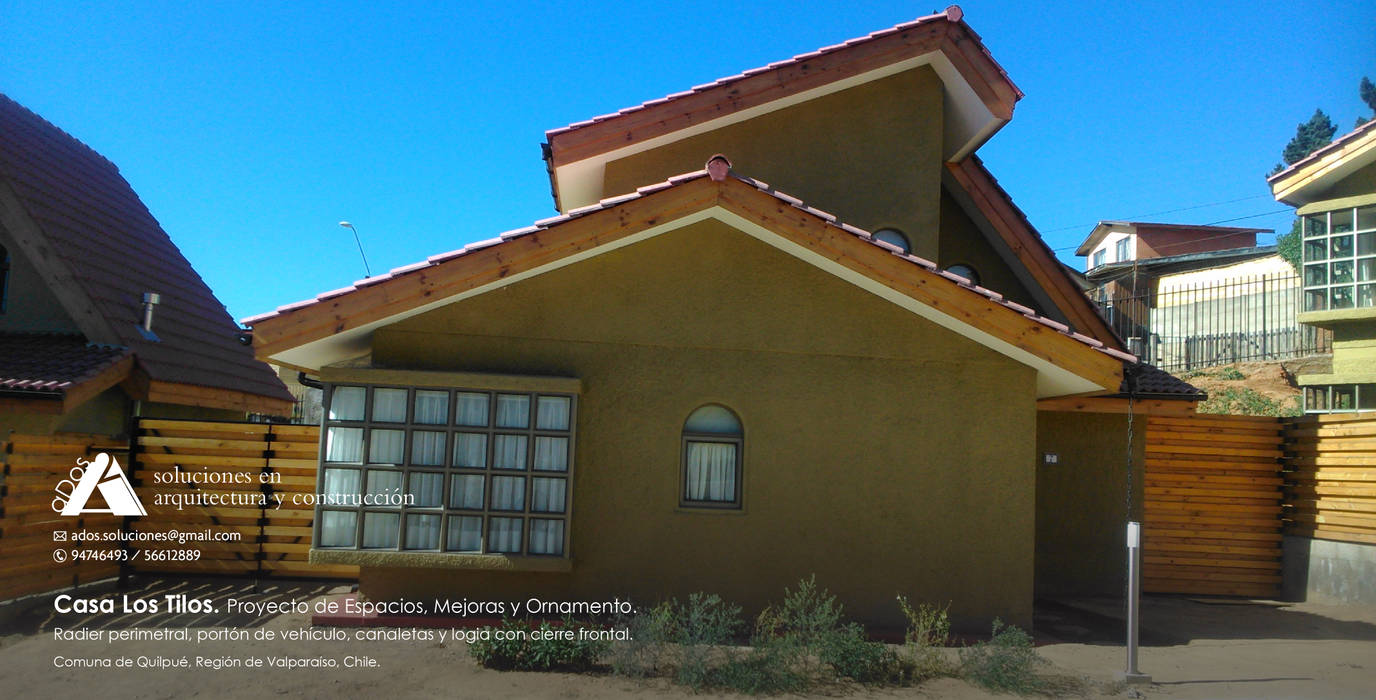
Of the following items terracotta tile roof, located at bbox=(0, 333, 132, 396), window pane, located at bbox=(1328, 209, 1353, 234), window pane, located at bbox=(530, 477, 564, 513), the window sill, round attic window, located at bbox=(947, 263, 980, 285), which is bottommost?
the window sill

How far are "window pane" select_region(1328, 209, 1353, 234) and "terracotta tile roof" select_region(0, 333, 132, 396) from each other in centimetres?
1694

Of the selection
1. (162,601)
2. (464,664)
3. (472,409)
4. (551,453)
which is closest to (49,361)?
(162,601)

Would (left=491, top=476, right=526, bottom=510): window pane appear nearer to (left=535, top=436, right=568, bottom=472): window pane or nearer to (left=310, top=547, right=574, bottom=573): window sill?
(left=535, top=436, right=568, bottom=472): window pane

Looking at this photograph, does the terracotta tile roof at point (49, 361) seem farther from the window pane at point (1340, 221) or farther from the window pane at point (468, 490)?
the window pane at point (1340, 221)

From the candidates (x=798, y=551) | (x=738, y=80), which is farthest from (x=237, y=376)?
(x=798, y=551)

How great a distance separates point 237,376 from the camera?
15.0 m

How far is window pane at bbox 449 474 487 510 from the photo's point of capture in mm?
8742

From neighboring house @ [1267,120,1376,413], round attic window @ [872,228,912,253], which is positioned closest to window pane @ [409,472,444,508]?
round attic window @ [872,228,912,253]

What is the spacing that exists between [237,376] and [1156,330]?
24.6m

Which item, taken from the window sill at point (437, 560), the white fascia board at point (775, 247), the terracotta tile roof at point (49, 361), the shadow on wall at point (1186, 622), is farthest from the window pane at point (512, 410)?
the shadow on wall at point (1186, 622)

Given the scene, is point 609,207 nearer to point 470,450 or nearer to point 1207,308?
point 470,450

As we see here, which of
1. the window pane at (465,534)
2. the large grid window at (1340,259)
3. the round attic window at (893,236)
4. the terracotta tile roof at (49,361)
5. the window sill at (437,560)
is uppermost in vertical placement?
the large grid window at (1340,259)

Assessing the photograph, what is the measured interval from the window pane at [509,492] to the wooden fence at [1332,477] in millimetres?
9539

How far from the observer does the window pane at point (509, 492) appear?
877cm
